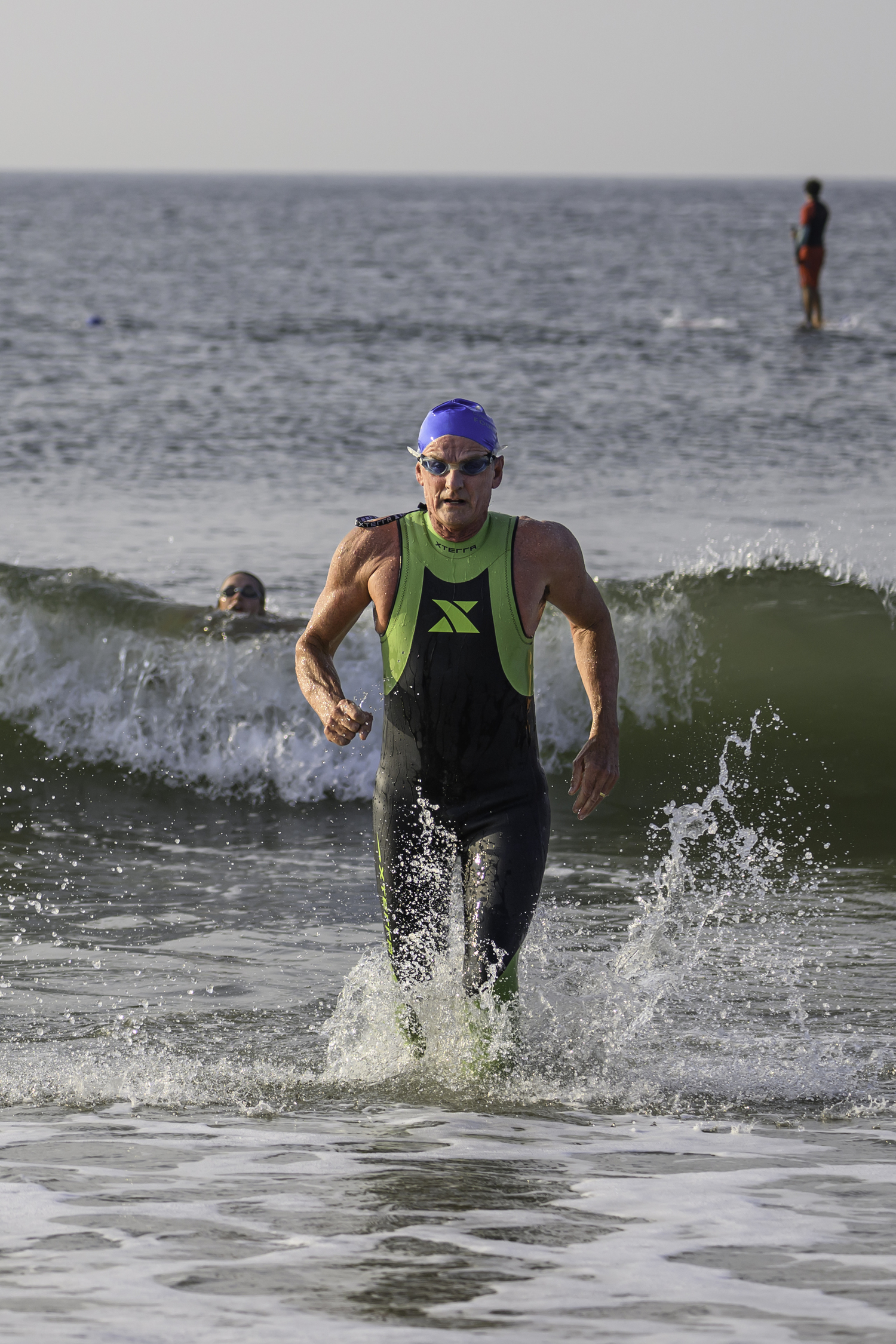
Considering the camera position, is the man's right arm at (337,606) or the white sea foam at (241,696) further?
the white sea foam at (241,696)

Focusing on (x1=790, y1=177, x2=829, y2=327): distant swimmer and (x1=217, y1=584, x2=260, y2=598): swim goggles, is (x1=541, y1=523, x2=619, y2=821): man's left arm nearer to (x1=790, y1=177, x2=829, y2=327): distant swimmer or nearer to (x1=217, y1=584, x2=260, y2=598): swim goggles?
(x1=217, y1=584, x2=260, y2=598): swim goggles

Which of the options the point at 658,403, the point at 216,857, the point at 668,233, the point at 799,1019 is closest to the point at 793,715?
the point at 216,857

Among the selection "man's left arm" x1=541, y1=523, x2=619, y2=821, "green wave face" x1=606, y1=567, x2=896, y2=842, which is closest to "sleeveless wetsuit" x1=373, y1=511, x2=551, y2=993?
"man's left arm" x1=541, y1=523, x2=619, y2=821

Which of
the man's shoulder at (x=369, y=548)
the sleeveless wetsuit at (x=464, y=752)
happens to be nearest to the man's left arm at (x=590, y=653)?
the sleeveless wetsuit at (x=464, y=752)

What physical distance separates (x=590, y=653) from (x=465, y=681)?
0.39 metres

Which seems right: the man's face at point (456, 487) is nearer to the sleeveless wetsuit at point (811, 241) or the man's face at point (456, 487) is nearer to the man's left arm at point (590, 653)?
the man's left arm at point (590, 653)

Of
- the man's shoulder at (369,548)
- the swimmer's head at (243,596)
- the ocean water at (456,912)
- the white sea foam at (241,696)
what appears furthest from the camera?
the swimmer's head at (243,596)

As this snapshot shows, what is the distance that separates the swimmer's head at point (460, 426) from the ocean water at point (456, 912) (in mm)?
1458

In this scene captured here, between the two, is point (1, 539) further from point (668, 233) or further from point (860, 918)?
point (668, 233)

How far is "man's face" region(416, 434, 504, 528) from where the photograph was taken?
4.30 metres

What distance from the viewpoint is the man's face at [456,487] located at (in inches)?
169

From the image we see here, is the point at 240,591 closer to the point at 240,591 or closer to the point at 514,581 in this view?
the point at 240,591

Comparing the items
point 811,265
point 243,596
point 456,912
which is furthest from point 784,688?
point 811,265

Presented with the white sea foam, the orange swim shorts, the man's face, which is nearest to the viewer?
the man's face
